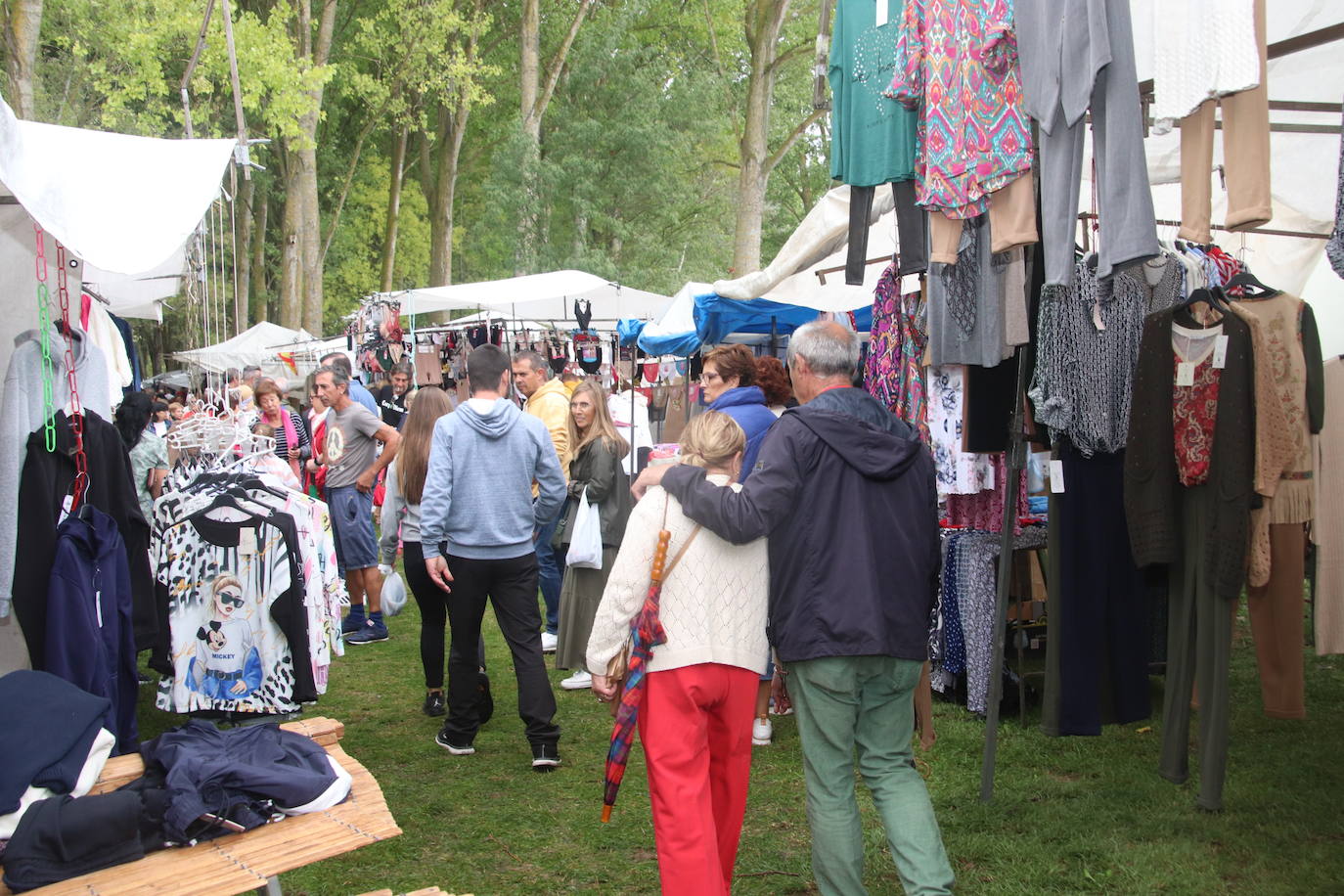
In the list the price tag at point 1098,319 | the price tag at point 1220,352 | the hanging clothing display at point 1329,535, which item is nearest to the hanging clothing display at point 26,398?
the price tag at point 1098,319

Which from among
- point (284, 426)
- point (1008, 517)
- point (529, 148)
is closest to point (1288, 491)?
point (1008, 517)

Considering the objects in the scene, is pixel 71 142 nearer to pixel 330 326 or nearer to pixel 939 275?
pixel 939 275

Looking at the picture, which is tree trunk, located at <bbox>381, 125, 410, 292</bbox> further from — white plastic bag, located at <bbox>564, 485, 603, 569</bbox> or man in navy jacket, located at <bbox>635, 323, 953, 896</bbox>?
man in navy jacket, located at <bbox>635, 323, 953, 896</bbox>

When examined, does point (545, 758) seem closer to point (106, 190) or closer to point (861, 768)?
point (861, 768)

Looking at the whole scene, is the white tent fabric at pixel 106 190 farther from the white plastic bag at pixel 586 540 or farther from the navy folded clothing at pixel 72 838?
the white plastic bag at pixel 586 540

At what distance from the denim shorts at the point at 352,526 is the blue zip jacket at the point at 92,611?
3.34m

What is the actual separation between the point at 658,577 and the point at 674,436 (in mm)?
8891

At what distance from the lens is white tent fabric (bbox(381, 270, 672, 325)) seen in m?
11.0

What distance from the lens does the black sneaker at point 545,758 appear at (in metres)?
5.18

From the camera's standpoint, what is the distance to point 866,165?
402 centimetres

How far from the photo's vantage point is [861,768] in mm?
3359

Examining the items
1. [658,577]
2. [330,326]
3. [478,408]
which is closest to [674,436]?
[478,408]

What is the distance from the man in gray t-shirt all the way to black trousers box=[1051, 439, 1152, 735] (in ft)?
14.7

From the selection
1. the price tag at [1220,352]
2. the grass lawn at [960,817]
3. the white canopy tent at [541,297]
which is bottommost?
the grass lawn at [960,817]
